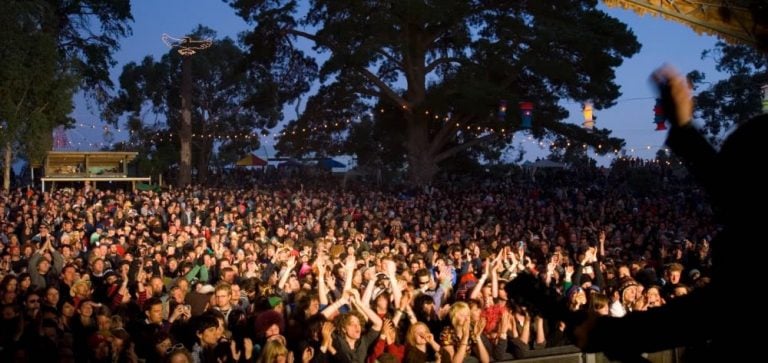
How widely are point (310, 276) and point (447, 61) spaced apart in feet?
83.7

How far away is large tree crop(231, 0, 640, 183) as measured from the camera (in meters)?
29.0

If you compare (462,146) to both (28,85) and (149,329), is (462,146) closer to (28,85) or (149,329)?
(28,85)

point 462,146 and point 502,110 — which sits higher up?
point 502,110

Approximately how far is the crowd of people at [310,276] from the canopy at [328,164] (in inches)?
943

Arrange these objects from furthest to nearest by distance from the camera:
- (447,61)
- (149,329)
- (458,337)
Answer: (447,61) < (149,329) < (458,337)

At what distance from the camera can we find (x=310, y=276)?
29.9 feet

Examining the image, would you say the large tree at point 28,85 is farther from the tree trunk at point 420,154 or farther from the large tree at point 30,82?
the tree trunk at point 420,154

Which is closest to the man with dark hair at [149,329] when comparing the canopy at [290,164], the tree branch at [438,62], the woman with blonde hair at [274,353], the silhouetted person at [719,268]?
the woman with blonde hair at [274,353]

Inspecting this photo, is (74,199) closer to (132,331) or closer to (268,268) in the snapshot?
(268,268)

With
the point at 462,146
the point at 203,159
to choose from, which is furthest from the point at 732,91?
the point at 203,159

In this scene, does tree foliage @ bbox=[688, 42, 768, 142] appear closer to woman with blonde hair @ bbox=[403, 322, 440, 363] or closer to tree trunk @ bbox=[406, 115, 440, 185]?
tree trunk @ bbox=[406, 115, 440, 185]

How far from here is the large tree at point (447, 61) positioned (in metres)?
29.0

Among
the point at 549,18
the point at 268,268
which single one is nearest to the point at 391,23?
the point at 549,18

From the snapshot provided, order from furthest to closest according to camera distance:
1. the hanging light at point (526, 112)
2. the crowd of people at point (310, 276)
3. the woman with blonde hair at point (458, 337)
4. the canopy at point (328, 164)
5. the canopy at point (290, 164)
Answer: the canopy at point (328, 164) < the canopy at point (290, 164) < the hanging light at point (526, 112) < the crowd of people at point (310, 276) < the woman with blonde hair at point (458, 337)
